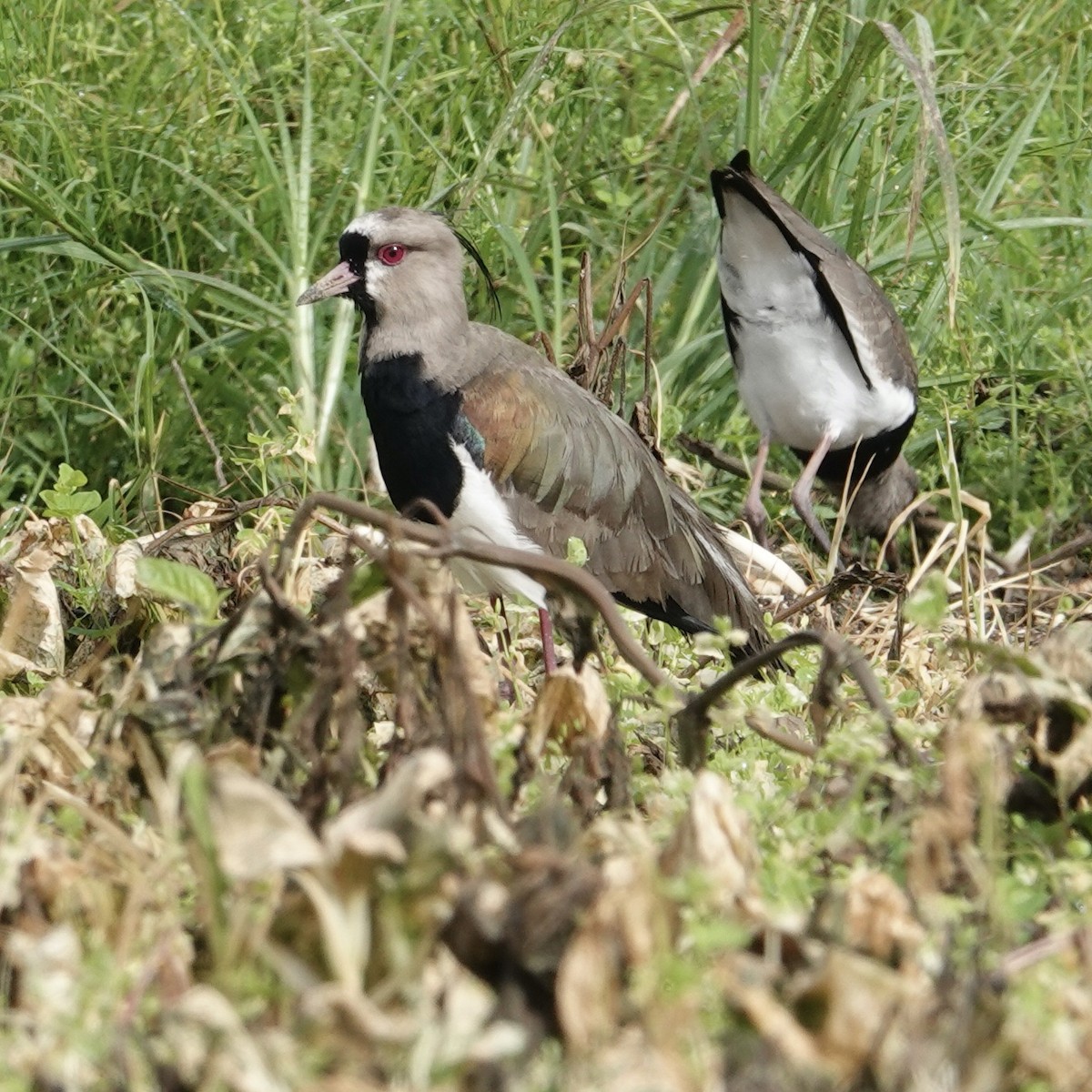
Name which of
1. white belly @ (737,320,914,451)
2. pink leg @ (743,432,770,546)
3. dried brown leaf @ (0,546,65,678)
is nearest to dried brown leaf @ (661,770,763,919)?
dried brown leaf @ (0,546,65,678)

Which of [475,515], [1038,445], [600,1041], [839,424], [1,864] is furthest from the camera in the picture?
[839,424]

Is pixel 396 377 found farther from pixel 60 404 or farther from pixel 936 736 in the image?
pixel 936 736

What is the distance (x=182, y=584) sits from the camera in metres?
2.40

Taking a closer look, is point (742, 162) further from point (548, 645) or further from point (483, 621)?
point (548, 645)

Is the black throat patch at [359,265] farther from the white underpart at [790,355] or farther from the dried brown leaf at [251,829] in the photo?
the dried brown leaf at [251,829]

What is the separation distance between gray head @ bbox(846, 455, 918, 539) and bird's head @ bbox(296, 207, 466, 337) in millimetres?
1997

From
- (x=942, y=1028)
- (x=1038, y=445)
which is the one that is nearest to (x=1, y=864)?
(x=942, y=1028)

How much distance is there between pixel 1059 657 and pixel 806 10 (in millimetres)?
3649

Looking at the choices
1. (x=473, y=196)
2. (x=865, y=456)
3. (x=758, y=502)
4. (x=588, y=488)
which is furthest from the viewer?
(x=865, y=456)

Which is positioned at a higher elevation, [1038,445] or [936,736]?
[936,736]

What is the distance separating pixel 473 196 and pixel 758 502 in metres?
1.21

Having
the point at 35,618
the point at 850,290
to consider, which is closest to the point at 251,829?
the point at 35,618

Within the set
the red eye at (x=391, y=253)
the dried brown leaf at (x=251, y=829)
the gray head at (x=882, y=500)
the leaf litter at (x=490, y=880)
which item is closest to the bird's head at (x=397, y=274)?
the red eye at (x=391, y=253)

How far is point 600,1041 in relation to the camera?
5.43 feet
